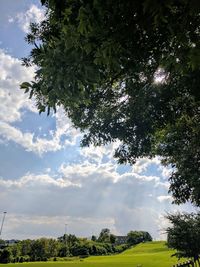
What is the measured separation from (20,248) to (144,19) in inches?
3680

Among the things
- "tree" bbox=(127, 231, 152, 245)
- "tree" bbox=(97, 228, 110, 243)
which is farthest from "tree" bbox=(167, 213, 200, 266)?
"tree" bbox=(127, 231, 152, 245)

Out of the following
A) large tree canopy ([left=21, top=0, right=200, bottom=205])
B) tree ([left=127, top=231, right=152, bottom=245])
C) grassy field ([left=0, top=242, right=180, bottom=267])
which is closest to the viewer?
large tree canopy ([left=21, top=0, right=200, bottom=205])

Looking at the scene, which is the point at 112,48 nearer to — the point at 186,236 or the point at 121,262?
the point at 186,236

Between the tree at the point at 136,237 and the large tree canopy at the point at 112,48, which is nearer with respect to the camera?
the large tree canopy at the point at 112,48

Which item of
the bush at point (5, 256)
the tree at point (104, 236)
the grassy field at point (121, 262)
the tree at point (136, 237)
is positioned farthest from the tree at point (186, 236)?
the tree at point (136, 237)

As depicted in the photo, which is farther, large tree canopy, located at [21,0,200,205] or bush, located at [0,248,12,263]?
bush, located at [0,248,12,263]

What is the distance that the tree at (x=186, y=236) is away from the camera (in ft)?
101

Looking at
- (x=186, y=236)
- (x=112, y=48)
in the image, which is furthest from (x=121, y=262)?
(x=112, y=48)

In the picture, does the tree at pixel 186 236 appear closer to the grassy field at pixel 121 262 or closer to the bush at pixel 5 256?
the grassy field at pixel 121 262

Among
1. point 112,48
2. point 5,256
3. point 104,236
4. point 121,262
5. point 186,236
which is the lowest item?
point 112,48

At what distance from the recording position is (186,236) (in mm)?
30953

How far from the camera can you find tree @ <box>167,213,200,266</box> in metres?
30.8

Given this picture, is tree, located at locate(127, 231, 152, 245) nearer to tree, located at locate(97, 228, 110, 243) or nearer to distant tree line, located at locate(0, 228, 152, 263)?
tree, located at locate(97, 228, 110, 243)

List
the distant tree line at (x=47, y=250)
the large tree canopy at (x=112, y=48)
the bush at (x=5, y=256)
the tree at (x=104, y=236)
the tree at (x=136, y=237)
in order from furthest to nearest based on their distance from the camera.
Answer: the tree at (x=136, y=237), the tree at (x=104, y=236), the distant tree line at (x=47, y=250), the bush at (x=5, y=256), the large tree canopy at (x=112, y=48)
